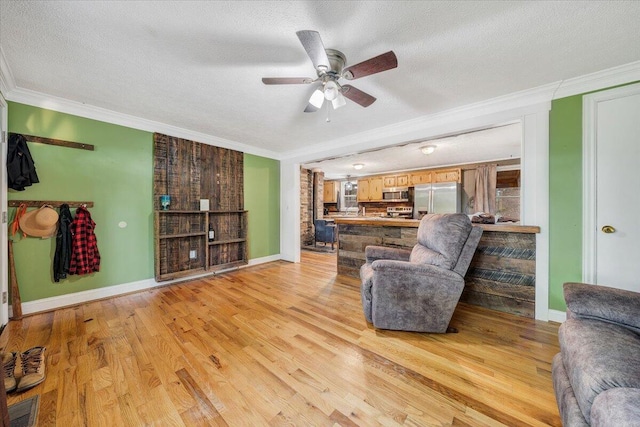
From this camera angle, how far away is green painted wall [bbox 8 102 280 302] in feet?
8.18

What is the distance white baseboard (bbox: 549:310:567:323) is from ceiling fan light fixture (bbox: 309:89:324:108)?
3102 millimetres

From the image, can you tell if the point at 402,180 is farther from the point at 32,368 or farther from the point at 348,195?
the point at 32,368

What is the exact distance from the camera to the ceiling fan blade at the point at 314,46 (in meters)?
1.34

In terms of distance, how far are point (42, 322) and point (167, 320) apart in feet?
4.00

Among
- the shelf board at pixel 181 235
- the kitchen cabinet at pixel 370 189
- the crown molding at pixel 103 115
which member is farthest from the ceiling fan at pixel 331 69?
the kitchen cabinet at pixel 370 189

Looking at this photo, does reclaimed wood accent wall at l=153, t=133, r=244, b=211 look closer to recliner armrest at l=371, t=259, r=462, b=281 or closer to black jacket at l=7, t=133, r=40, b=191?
black jacket at l=7, t=133, r=40, b=191

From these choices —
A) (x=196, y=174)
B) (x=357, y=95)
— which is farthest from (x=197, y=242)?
(x=357, y=95)

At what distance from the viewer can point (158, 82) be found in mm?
2268

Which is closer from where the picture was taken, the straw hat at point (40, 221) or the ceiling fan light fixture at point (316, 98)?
the ceiling fan light fixture at point (316, 98)

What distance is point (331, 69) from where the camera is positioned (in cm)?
180

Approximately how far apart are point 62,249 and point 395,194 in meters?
6.93

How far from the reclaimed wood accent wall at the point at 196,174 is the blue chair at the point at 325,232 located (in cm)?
253

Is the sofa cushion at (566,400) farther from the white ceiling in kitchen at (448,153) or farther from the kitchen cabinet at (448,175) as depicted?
the kitchen cabinet at (448,175)

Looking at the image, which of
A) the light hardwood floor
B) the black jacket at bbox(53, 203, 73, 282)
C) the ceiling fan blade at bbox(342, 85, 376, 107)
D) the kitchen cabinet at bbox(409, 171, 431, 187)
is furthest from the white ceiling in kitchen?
the black jacket at bbox(53, 203, 73, 282)
